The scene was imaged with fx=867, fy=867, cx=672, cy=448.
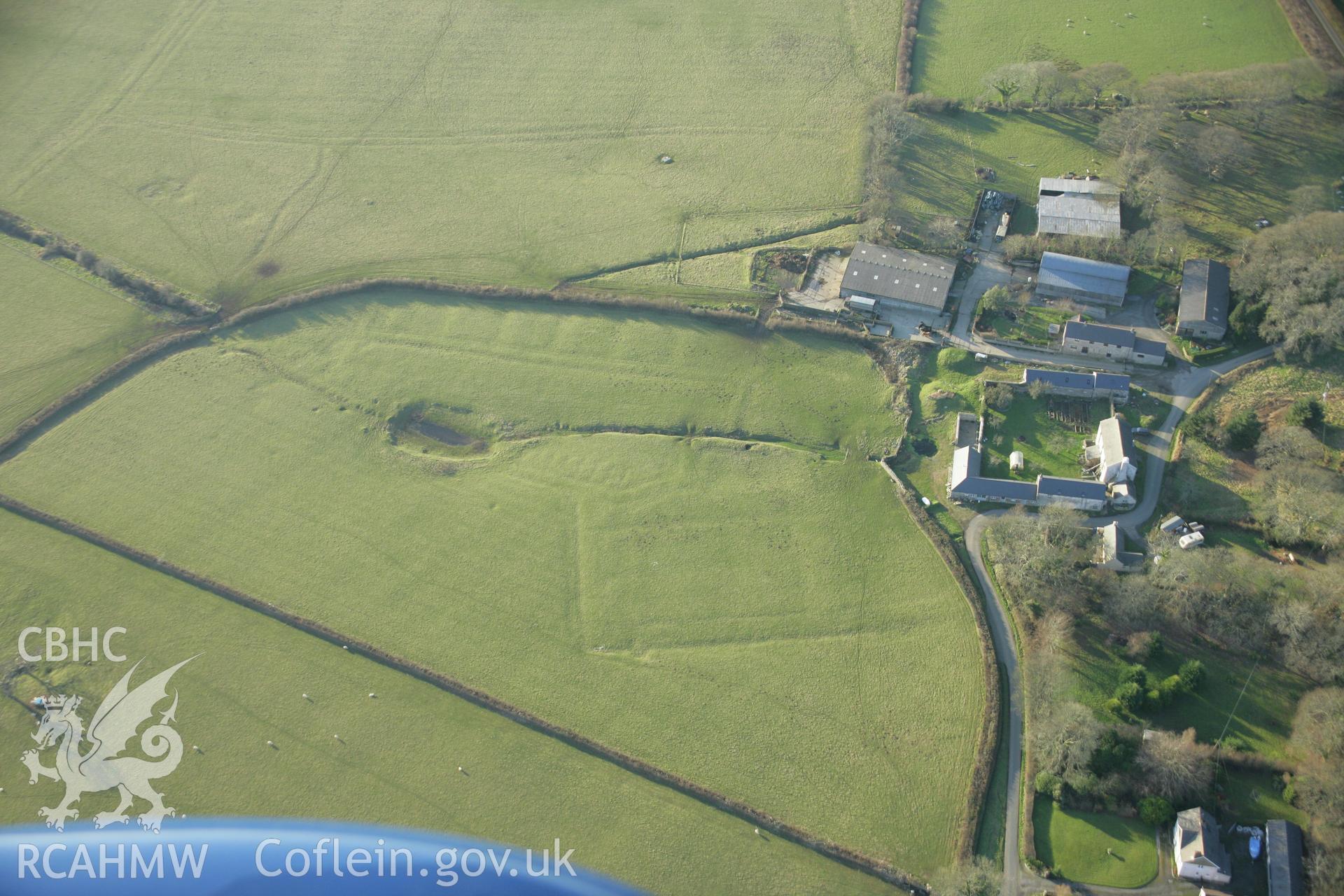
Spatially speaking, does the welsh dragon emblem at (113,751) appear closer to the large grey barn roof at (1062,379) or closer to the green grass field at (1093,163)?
the large grey barn roof at (1062,379)

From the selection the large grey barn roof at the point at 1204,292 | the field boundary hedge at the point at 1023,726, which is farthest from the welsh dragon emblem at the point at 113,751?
the large grey barn roof at the point at 1204,292

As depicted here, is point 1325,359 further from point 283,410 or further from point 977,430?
point 283,410

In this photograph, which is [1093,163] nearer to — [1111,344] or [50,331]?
[1111,344]

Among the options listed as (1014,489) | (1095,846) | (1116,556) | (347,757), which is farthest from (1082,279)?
(347,757)

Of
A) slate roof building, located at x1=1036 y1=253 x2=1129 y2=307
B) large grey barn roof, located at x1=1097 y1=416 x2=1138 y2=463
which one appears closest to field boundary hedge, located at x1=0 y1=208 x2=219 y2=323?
slate roof building, located at x1=1036 y1=253 x2=1129 y2=307

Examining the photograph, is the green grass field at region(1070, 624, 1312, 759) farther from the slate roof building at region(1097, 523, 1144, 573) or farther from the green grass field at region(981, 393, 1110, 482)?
the green grass field at region(981, 393, 1110, 482)

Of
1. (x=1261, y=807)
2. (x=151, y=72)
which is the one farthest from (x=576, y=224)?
(x=1261, y=807)

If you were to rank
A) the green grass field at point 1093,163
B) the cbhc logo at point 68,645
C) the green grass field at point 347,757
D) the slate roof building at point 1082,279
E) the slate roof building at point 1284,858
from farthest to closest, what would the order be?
the green grass field at point 1093,163, the slate roof building at point 1082,279, the cbhc logo at point 68,645, the green grass field at point 347,757, the slate roof building at point 1284,858
